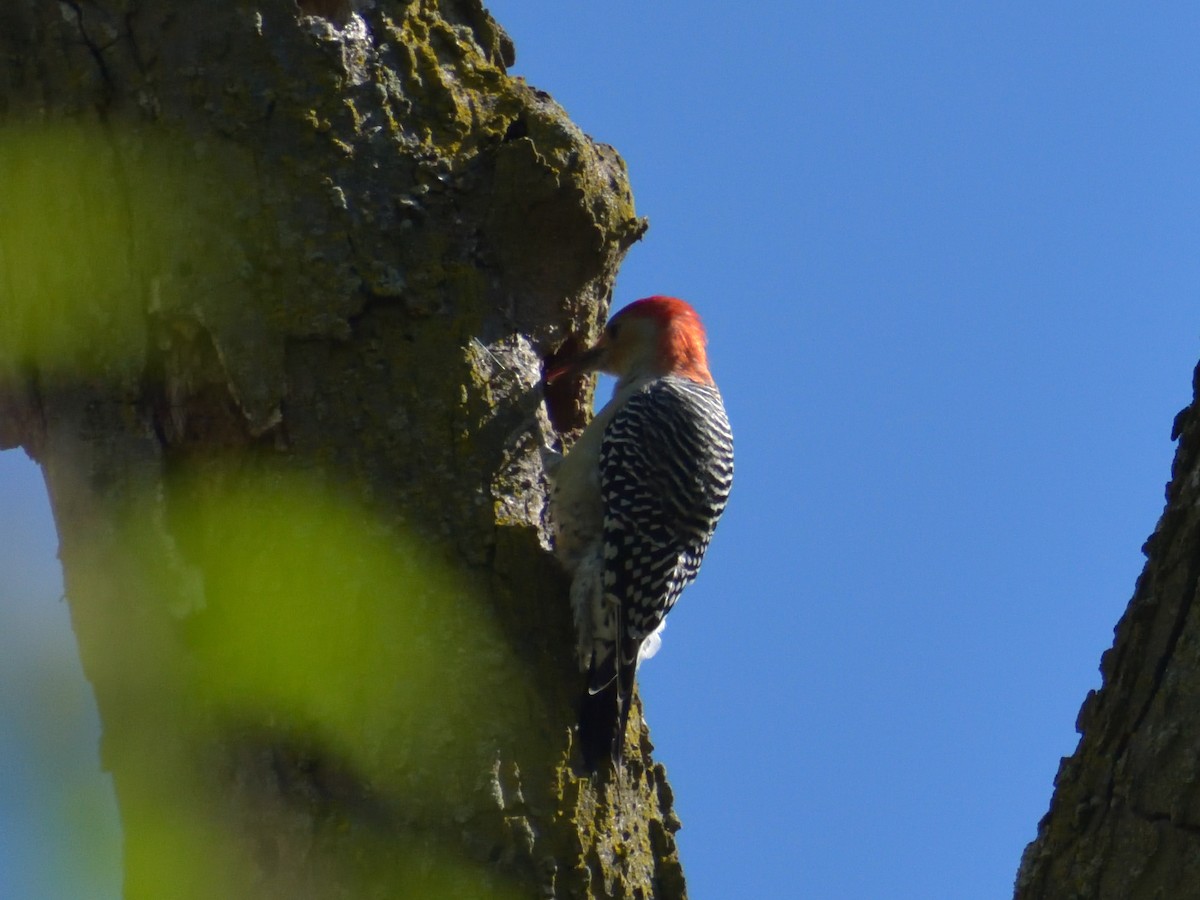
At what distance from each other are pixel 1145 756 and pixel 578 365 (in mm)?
3023

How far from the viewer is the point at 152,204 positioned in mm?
4094

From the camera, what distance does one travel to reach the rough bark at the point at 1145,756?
2.67m

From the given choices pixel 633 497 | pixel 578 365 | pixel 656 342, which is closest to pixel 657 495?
pixel 633 497

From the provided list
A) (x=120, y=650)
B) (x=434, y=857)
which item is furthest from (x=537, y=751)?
(x=120, y=650)

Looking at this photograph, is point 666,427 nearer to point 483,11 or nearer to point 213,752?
point 483,11

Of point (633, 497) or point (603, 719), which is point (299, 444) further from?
point (633, 497)

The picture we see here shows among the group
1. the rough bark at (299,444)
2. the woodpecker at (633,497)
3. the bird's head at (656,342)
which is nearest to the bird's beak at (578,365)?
the woodpecker at (633,497)

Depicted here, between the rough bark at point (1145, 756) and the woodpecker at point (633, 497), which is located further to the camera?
the woodpecker at point (633, 497)

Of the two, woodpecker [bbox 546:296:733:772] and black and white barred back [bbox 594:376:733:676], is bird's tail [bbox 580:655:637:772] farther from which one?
black and white barred back [bbox 594:376:733:676]

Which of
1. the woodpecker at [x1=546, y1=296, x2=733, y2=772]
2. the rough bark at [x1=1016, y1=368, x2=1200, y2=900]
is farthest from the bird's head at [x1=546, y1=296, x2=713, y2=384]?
the rough bark at [x1=1016, y1=368, x2=1200, y2=900]

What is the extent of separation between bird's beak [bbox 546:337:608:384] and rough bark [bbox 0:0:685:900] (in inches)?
27.5

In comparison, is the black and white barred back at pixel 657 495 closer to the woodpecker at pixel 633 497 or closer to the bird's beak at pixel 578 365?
the woodpecker at pixel 633 497

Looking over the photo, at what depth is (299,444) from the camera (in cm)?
399

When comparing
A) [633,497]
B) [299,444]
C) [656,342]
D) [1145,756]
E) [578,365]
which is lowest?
[1145,756]
